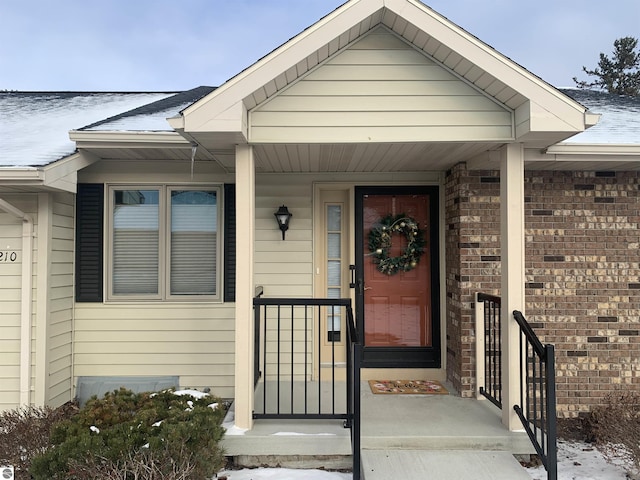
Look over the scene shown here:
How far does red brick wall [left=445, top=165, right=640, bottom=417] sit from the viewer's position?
442 cm

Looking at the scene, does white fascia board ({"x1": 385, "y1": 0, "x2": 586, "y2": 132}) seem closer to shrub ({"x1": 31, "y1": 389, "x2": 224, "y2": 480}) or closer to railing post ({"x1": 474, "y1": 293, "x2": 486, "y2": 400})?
railing post ({"x1": 474, "y1": 293, "x2": 486, "y2": 400})

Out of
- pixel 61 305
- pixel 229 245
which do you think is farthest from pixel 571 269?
pixel 61 305

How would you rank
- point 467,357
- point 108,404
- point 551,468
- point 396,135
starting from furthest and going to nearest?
1. point 467,357
2. point 396,135
3. point 108,404
4. point 551,468

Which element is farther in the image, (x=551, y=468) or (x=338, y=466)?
(x=338, y=466)

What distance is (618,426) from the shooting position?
3.67 m

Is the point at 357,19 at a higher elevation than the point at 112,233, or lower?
higher

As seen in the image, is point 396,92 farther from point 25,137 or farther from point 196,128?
point 25,137

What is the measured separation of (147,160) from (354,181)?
2176 mm

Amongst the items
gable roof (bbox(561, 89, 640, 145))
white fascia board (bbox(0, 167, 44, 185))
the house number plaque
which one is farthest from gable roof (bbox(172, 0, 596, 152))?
the house number plaque

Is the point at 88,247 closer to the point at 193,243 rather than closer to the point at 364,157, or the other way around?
the point at 193,243

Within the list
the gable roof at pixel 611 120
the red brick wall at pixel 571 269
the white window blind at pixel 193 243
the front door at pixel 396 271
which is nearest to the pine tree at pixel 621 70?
the gable roof at pixel 611 120

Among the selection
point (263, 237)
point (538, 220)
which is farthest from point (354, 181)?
point (538, 220)

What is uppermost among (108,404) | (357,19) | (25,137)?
(357,19)

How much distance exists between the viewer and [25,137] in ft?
15.2
